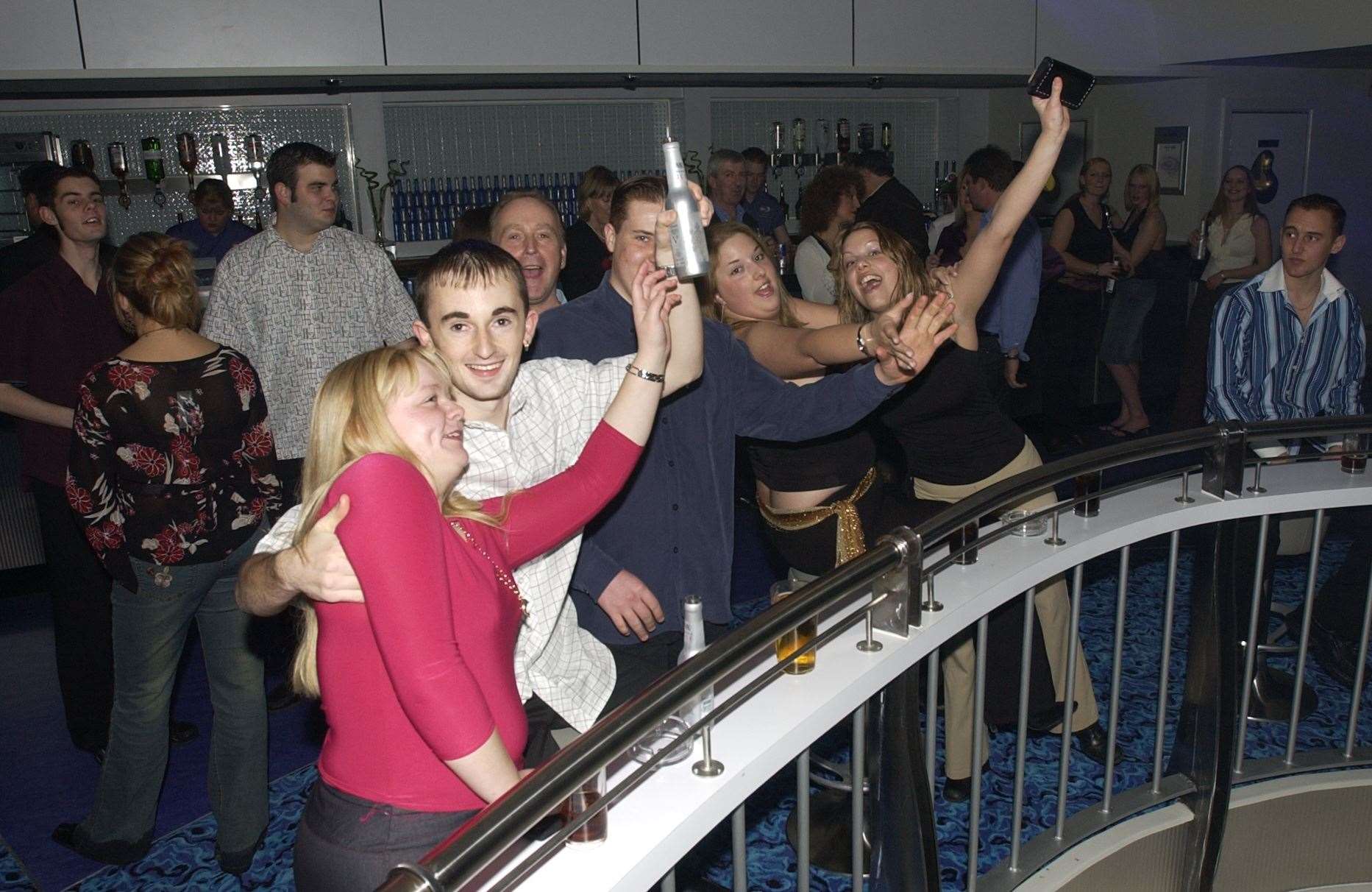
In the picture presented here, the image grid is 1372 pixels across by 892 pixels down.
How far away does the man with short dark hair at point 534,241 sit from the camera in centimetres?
261

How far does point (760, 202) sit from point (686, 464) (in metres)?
4.08

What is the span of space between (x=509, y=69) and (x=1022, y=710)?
4381 mm

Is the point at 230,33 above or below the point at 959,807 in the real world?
above

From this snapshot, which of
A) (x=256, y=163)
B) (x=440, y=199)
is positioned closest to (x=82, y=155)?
(x=256, y=163)

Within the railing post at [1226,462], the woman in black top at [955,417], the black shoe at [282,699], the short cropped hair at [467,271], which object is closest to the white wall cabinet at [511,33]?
the black shoe at [282,699]

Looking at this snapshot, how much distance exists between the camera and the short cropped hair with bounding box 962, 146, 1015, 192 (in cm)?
462

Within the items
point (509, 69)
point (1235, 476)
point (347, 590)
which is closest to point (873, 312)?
point (1235, 476)

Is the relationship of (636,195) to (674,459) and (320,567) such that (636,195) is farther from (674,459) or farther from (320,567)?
(320,567)

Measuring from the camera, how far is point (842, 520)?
2.55 meters

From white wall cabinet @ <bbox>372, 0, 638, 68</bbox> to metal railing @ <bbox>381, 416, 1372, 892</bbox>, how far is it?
4024 millimetres

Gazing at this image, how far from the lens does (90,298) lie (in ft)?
9.96

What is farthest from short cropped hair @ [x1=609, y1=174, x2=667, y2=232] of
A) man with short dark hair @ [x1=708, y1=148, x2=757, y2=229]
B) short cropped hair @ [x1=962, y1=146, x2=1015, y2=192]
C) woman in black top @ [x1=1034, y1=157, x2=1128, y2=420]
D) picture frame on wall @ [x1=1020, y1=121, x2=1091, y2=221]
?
picture frame on wall @ [x1=1020, y1=121, x2=1091, y2=221]

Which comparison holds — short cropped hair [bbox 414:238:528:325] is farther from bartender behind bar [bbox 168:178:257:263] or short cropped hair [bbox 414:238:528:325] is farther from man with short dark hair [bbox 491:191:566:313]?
bartender behind bar [bbox 168:178:257:263]

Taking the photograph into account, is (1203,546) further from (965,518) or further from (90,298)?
(90,298)
